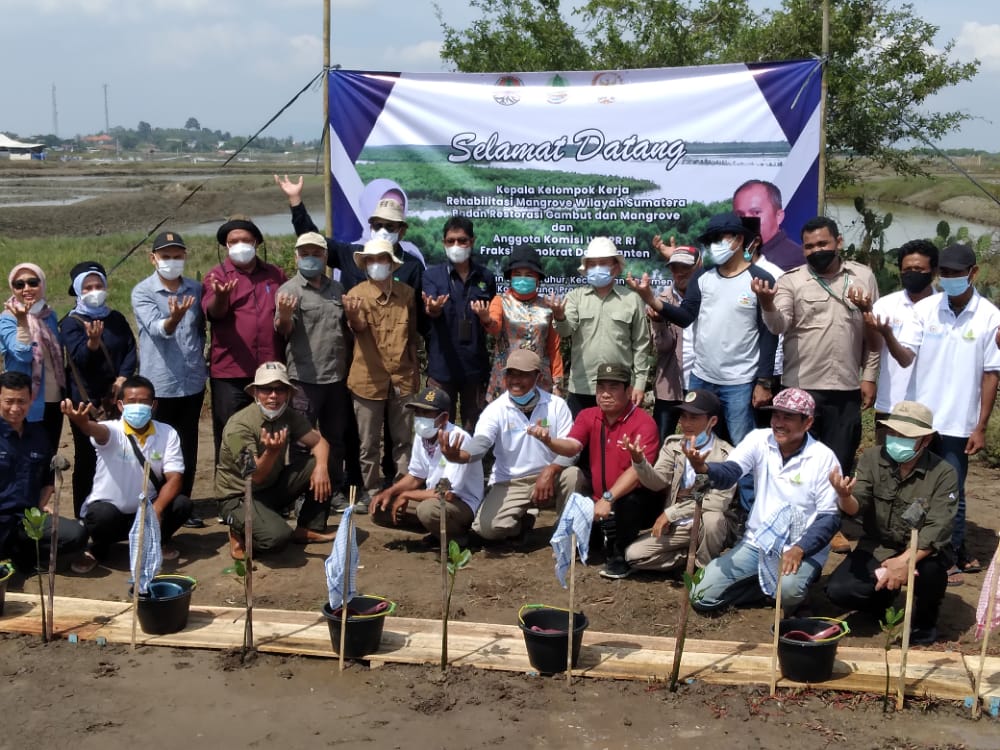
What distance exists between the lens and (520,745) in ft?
15.4

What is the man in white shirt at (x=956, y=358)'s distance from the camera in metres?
6.52

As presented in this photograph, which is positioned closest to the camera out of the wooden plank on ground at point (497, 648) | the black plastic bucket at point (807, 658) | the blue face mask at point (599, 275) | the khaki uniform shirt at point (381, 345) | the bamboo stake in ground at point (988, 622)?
the bamboo stake in ground at point (988, 622)

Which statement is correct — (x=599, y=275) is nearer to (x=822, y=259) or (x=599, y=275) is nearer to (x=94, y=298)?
(x=822, y=259)

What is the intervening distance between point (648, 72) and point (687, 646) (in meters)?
4.88

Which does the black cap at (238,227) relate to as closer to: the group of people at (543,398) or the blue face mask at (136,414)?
the group of people at (543,398)

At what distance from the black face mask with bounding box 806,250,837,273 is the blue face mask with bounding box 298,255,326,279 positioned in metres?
3.44

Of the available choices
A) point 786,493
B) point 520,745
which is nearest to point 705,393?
point 786,493

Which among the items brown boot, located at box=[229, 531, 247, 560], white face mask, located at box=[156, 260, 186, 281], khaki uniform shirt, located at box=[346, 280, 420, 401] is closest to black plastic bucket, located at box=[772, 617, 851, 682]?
khaki uniform shirt, located at box=[346, 280, 420, 401]

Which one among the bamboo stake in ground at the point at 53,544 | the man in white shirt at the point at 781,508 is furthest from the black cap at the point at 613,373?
the bamboo stake in ground at the point at 53,544

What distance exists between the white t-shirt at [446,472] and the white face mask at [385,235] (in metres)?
1.63

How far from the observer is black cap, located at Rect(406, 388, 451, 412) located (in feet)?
22.9

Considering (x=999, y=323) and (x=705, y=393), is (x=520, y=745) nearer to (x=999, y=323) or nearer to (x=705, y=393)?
(x=705, y=393)

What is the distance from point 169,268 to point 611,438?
333cm

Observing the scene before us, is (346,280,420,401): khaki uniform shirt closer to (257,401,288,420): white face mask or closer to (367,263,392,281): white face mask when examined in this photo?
(367,263,392,281): white face mask
